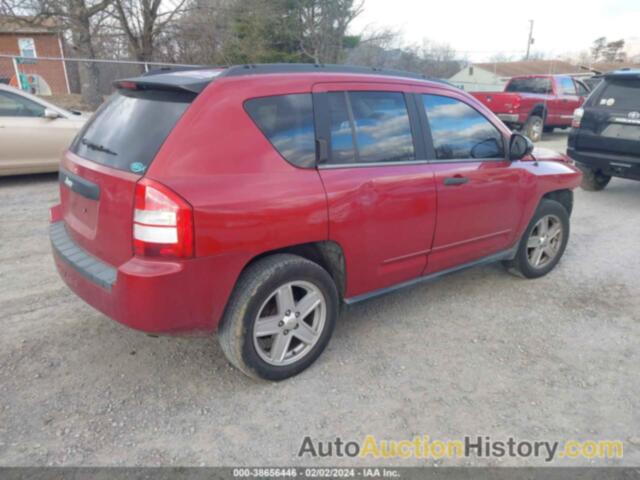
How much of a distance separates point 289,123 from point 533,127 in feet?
42.3

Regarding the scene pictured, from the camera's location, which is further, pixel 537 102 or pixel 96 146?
pixel 537 102

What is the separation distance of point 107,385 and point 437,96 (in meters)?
2.95

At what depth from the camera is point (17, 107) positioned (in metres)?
7.00

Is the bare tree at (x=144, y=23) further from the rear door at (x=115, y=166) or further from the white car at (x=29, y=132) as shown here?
the rear door at (x=115, y=166)

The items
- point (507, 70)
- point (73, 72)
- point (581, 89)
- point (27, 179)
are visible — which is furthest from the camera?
point (507, 70)

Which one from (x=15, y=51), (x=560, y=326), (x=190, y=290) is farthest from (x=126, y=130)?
(x=15, y=51)

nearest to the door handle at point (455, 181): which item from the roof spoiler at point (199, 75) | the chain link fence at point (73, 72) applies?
the roof spoiler at point (199, 75)

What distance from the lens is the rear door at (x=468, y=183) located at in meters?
3.38

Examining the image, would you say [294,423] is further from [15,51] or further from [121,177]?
[15,51]

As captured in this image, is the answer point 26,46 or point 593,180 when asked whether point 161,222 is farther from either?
point 26,46

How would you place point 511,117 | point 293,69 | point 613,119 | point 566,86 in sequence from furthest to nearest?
point 566,86 → point 511,117 → point 613,119 → point 293,69

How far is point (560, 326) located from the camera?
11.8ft

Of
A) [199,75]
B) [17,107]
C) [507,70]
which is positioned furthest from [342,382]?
[507,70]

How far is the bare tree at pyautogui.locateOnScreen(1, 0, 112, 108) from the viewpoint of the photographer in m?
15.1
